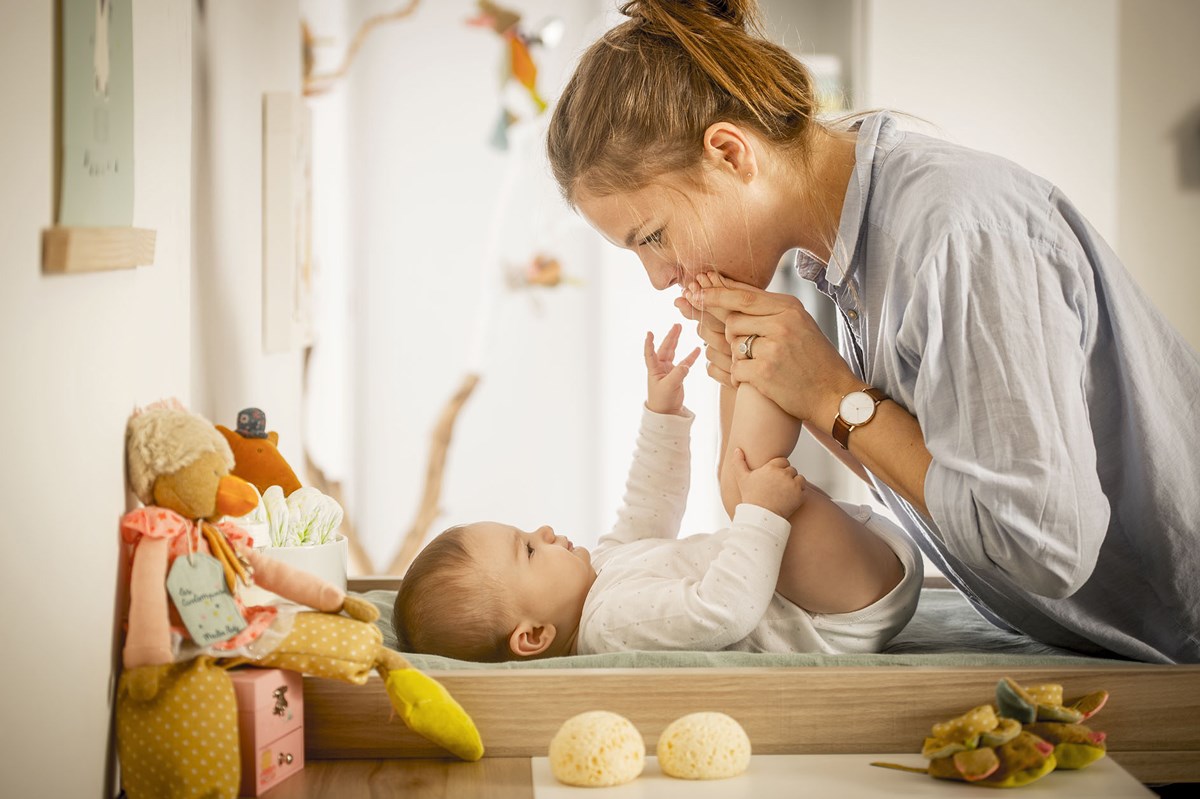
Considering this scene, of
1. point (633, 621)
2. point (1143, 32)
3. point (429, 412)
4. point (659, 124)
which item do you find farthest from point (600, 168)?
point (1143, 32)

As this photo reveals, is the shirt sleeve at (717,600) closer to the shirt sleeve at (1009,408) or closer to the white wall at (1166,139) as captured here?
the shirt sleeve at (1009,408)

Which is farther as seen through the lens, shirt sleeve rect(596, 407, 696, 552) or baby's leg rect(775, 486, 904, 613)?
shirt sleeve rect(596, 407, 696, 552)

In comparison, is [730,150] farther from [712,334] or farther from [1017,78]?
[1017,78]

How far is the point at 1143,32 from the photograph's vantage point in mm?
3254

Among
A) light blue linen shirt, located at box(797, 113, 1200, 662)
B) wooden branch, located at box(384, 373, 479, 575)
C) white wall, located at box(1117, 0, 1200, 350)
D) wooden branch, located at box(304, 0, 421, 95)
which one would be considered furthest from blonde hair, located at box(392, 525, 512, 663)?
white wall, located at box(1117, 0, 1200, 350)

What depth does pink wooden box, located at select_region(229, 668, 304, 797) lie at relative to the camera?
34.3 inches

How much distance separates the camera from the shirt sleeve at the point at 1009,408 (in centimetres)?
93

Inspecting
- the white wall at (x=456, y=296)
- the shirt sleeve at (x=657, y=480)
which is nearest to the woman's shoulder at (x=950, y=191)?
the shirt sleeve at (x=657, y=480)

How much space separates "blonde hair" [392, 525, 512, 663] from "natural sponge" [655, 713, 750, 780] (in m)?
0.36

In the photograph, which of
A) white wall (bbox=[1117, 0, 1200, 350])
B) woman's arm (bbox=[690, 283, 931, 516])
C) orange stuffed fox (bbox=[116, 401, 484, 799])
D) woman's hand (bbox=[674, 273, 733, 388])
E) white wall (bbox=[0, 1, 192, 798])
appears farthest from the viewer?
white wall (bbox=[1117, 0, 1200, 350])

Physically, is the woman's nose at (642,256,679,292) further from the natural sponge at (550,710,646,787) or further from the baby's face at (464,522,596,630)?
the natural sponge at (550,710,646,787)

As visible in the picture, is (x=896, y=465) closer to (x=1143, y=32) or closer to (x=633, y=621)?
(x=633, y=621)

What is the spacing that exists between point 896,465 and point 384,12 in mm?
2821

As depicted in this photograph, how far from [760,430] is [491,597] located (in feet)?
1.17
